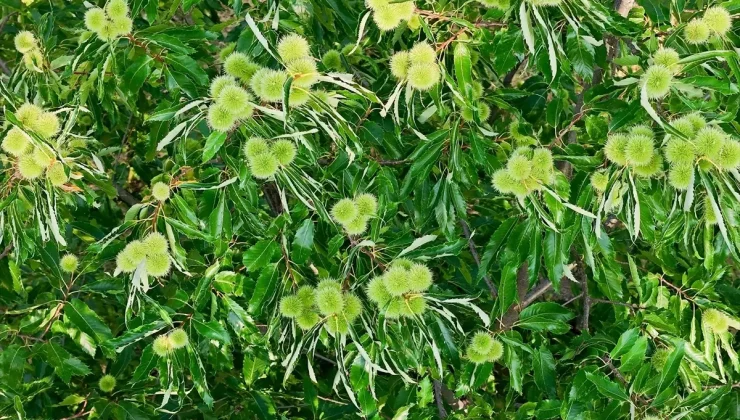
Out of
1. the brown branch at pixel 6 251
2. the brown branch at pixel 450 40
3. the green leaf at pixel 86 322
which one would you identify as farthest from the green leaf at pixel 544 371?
the brown branch at pixel 6 251

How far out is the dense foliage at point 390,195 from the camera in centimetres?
135

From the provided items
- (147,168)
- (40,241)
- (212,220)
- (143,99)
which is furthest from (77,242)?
(212,220)

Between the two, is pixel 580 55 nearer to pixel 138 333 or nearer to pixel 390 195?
pixel 390 195

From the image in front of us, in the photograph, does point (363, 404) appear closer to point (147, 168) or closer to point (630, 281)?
point (630, 281)

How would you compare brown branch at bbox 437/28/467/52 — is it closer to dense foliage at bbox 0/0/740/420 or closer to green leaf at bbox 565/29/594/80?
dense foliage at bbox 0/0/740/420

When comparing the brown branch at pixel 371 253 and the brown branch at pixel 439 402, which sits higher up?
the brown branch at pixel 371 253

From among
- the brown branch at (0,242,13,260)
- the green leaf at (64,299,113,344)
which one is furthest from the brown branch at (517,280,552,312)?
the brown branch at (0,242,13,260)

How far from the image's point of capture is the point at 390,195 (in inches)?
63.4

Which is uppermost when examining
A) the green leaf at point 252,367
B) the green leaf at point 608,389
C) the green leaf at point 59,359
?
the green leaf at point 608,389

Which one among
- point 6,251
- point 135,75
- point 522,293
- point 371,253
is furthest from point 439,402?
point 6,251

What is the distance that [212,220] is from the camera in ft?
4.73

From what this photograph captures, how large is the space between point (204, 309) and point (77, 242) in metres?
1.16

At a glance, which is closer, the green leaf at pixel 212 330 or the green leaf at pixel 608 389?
the green leaf at pixel 608 389

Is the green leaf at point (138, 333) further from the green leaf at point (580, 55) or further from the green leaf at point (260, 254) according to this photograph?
the green leaf at point (580, 55)
